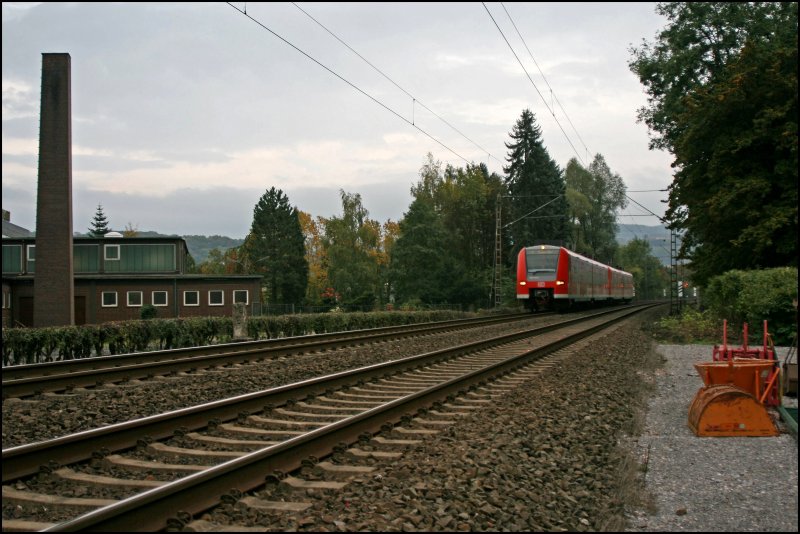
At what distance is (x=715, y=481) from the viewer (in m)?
6.32

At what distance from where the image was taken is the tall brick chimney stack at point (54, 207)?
28.8 metres

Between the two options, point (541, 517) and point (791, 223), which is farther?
point (791, 223)

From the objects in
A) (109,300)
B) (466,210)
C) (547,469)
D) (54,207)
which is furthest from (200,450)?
(466,210)

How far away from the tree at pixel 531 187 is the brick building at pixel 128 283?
1424 inches

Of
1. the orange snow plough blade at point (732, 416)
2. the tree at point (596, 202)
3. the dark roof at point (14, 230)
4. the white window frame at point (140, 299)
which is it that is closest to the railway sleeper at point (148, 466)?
the orange snow plough blade at point (732, 416)

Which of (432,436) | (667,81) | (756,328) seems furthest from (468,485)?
(667,81)

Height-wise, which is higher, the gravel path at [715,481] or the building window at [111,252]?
the building window at [111,252]

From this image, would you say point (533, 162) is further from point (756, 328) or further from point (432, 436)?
point (432, 436)

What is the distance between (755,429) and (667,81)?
108ft

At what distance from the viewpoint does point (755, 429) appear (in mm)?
7863

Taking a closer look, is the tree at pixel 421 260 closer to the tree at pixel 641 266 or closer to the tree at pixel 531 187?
the tree at pixel 531 187

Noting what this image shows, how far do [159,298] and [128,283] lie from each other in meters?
2.07

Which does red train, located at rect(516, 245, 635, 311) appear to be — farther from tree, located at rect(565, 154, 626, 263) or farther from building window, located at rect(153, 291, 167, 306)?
tree, located at rect(565, 154, 626, 263)

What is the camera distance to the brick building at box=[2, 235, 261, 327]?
45.4 meters
